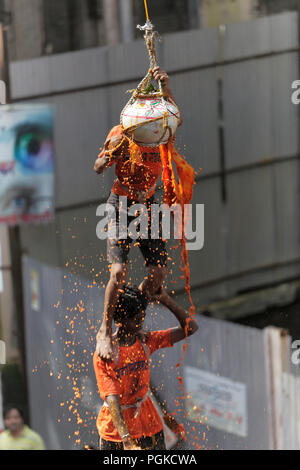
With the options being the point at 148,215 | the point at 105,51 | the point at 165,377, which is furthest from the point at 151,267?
the point at 105,51

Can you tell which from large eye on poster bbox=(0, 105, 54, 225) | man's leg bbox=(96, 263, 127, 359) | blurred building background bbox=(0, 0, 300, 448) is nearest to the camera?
man's leg bbox=(96, 263, 127, 359)

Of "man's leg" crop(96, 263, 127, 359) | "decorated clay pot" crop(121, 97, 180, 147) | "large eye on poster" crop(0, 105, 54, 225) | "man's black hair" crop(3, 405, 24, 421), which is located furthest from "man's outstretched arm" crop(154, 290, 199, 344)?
"large eye on poster" crop(0, 105, 54, 225)

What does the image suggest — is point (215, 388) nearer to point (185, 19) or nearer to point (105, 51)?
point (105, 51)

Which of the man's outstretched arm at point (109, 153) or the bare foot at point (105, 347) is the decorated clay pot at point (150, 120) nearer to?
the man's outstretched arm at point (109, 153)

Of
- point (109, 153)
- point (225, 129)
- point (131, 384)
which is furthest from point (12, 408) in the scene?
point (225, 129)

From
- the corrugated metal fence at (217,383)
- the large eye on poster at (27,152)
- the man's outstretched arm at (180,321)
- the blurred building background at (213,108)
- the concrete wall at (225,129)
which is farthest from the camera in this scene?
the large eye on poster at (27,152)

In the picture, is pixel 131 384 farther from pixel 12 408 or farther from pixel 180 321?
pixel 12 408

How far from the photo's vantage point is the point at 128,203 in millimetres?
3027

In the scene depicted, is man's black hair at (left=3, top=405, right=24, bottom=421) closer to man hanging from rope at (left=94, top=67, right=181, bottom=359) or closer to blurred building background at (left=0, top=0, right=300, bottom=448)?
blurred building background at (left=0, top=0, right=300, bottom=448)

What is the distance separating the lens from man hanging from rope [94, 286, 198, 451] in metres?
3.13

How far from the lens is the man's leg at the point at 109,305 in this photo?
3055 millimetres

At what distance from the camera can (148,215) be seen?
3045 millimetres

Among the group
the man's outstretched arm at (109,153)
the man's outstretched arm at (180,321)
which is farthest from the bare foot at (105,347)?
the man's outstretched arm at (109,153)
